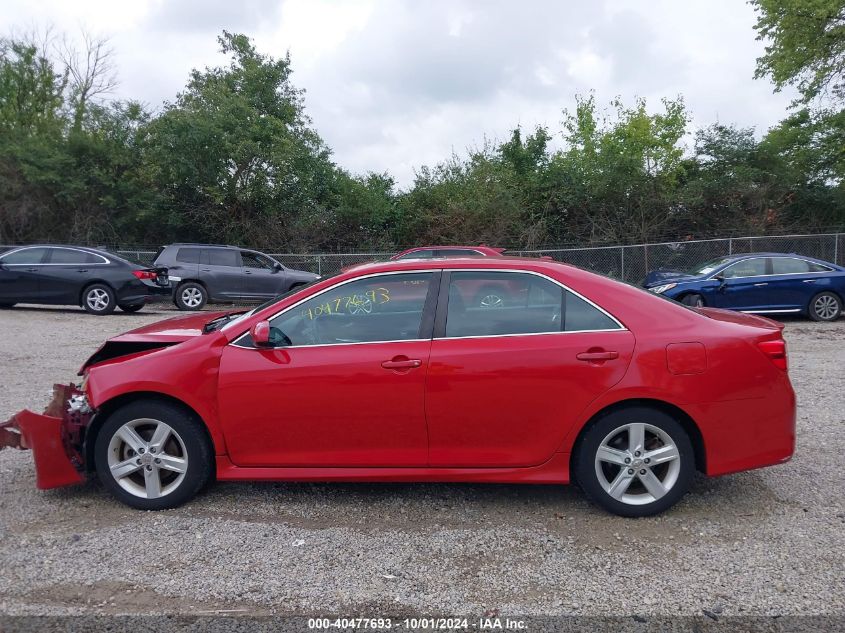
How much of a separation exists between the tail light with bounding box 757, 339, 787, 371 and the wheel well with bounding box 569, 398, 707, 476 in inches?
24.4

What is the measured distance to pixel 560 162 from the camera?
2541cm

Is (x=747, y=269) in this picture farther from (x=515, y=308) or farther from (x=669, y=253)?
(x=515, y=308)

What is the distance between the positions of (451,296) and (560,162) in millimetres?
22443

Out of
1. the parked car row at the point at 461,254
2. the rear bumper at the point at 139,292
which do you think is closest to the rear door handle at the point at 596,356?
the parked car row at the point at 461,254

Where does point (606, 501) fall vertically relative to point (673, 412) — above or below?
below

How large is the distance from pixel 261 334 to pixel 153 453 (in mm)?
1015

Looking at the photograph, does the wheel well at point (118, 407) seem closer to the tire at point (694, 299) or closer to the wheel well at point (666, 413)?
the wheel well at point (666, 413)

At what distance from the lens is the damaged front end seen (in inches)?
167

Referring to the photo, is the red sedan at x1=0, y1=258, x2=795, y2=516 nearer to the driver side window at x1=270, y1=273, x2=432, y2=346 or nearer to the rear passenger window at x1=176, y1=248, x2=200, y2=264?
the driver side window at x1=270, y1=273, x2=432, y2=346

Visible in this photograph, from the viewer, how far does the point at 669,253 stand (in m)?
19.5

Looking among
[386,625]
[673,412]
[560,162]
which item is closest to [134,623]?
[386,625]

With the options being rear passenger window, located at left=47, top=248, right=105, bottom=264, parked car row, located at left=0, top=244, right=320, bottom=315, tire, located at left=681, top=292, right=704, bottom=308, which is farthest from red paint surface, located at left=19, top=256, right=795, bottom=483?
rear passenger window, located at left=47, top=248, right=105, bottom=264

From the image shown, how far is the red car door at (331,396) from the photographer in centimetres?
402

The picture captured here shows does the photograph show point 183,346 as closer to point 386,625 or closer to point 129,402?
point 129,402
